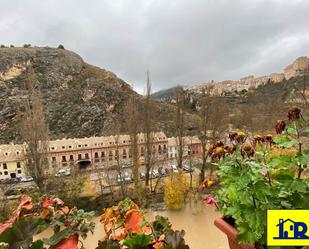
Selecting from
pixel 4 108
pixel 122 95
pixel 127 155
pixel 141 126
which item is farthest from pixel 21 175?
pixel 122 95

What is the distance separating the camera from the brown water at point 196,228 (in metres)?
8.12

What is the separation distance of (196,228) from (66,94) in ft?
122

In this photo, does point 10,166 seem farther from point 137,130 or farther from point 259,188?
point 259,188

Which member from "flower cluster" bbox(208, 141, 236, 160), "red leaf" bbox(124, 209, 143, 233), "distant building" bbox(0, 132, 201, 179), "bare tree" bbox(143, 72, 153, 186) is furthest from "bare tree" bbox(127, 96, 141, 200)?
"red leaf" bbox(124, 209, 143, 233)

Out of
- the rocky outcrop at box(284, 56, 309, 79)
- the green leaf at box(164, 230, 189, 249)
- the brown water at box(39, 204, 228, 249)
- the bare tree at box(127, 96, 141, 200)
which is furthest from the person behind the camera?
the rocky outcrop at box(284, 56, 309, 79)

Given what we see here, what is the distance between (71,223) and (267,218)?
69cm

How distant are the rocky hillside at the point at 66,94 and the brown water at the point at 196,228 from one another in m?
17.0

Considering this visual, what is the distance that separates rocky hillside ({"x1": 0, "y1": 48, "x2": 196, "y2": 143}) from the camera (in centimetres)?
3594

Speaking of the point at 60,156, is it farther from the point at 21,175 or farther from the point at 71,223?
the point at 71,223

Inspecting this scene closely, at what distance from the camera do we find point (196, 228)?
987 cm

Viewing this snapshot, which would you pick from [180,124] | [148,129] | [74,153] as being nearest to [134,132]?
[148,129]

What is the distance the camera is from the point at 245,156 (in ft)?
3.71

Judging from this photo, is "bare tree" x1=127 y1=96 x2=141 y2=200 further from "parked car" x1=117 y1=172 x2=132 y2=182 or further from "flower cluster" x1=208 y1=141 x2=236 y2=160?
"flower cluster" x1=208 y1=141 x2=236 y2=160

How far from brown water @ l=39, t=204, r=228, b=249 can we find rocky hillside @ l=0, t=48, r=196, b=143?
668 inches
